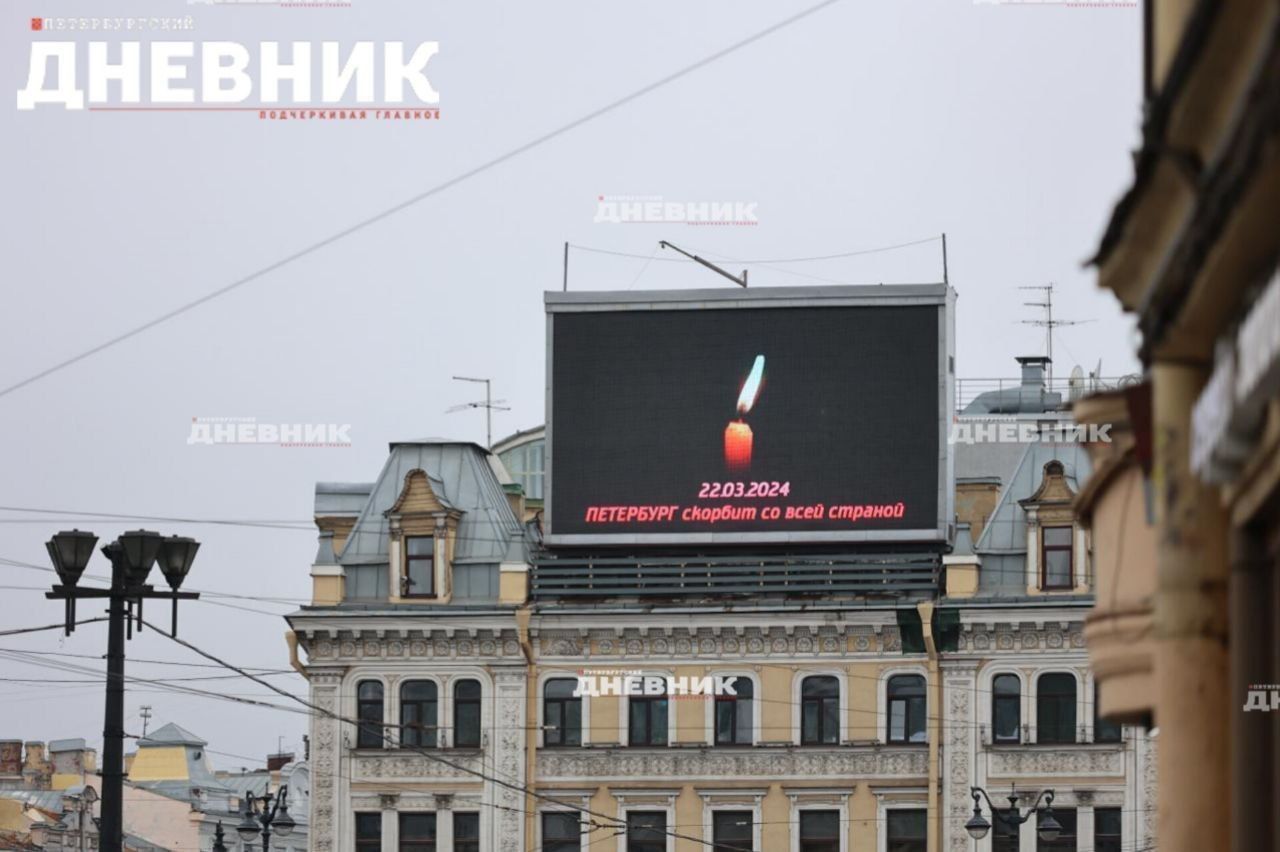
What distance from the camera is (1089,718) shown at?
151 ft

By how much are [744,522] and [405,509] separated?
6.50 meters

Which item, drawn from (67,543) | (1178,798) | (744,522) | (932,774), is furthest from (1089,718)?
(1178,798)

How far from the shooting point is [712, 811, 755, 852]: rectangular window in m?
47.1

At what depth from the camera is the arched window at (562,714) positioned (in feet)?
157

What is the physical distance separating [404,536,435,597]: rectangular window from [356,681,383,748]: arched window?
1.89 metres

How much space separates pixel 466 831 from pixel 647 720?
3878 mm

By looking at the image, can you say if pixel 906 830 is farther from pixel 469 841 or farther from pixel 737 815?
pixel 469 841

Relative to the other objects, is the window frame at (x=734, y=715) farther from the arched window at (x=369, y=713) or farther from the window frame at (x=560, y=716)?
the arched window at (x=369, y=713)

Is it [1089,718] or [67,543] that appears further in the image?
[1089,718]

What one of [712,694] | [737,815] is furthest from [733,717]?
[737,815]

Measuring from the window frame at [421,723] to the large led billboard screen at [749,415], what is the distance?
3889mm

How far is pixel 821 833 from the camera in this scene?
154 feet

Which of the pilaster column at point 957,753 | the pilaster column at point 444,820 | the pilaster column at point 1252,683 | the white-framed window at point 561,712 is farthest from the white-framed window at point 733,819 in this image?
the pilaster column at point 1252,683

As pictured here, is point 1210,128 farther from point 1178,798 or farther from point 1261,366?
point 1178,798
